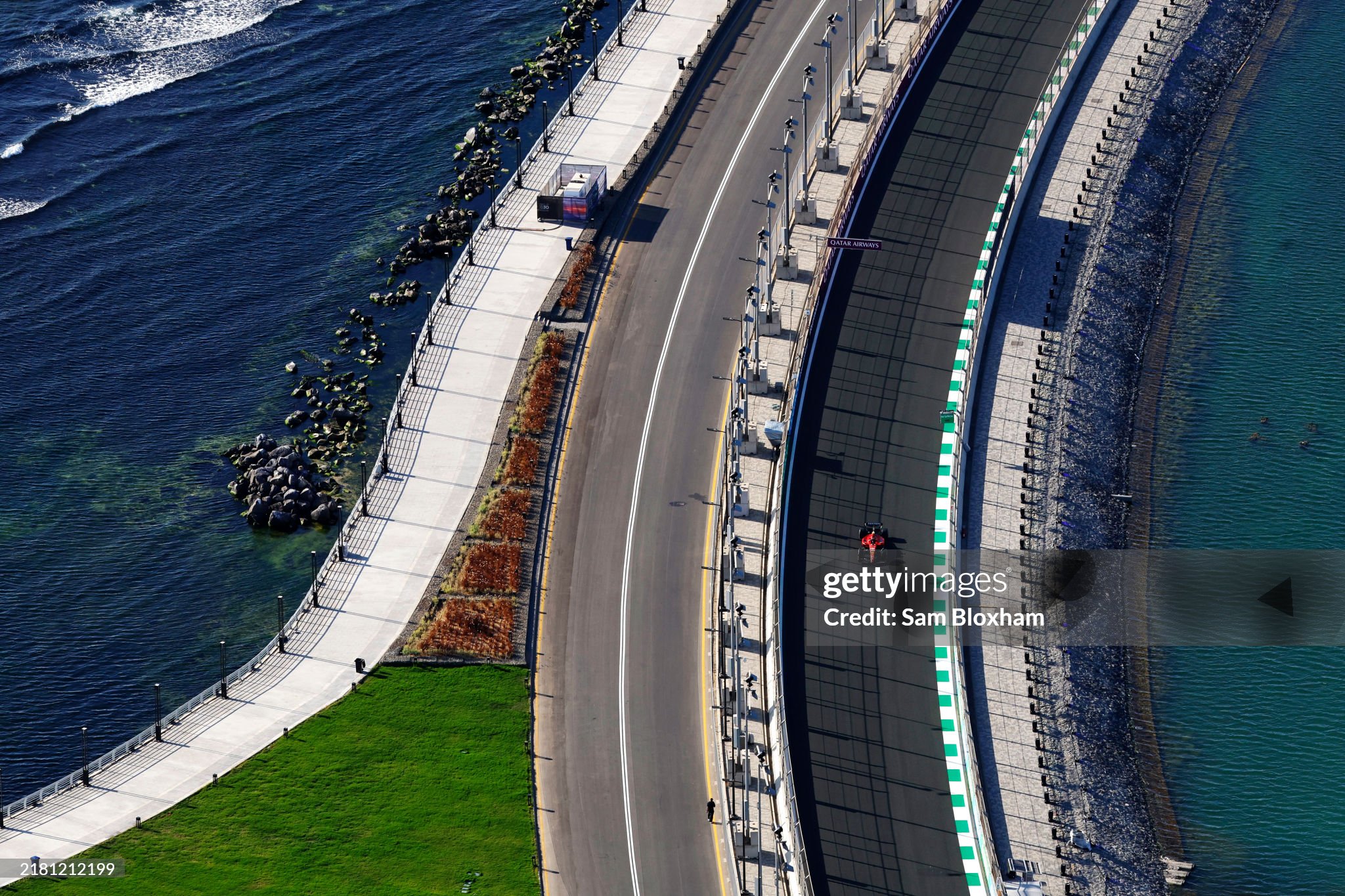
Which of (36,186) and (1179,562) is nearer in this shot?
(1179,562)

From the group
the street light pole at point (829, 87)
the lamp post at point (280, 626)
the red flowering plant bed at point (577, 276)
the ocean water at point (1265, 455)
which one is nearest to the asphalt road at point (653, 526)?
the red flowering plant bed at point (577, 276)

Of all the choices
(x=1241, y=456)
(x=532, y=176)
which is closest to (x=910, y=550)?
(x=1241, y=456)

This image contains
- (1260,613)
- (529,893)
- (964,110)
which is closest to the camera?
(529,893)

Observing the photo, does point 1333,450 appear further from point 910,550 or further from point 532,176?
point 532,176

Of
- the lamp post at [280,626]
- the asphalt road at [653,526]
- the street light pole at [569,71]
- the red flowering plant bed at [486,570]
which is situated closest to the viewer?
the asphalt road at [653,526]

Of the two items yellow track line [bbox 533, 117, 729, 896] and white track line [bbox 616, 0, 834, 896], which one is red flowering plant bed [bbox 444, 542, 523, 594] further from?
white track line [bbox 616, 0, 834, 896]

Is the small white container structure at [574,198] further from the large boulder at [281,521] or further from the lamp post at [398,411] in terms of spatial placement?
the large boulder at [281,521]
